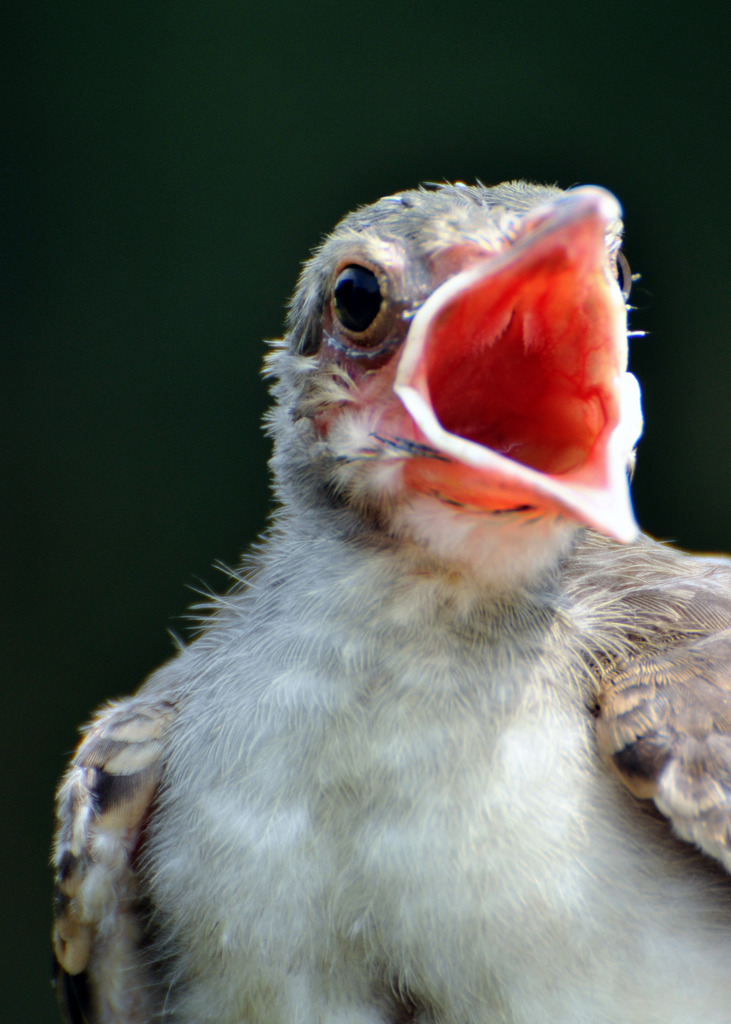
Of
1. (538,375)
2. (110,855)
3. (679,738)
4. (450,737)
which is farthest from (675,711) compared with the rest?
(110,855)

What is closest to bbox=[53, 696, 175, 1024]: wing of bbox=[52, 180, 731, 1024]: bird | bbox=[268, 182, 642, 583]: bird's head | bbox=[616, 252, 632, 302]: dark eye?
bbox=[52, 180, 731, 1024]: bird

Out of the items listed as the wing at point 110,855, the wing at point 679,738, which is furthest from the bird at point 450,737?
the wing at point 110,855

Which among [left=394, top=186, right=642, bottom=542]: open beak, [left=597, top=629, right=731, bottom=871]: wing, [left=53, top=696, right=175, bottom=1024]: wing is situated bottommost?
[left=53, top=696, right=175, bottom=1024]: wing

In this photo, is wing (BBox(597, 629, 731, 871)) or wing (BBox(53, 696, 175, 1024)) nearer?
wing (BBox(597, 629, 731, 871))

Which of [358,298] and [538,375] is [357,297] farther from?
[538,375]

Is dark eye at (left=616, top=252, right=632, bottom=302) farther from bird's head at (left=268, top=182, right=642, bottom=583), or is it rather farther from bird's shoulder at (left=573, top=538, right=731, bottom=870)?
bird's shoulder at (left=573, top=538, right=731, bottom=870)

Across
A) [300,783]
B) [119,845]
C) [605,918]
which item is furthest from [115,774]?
[605,918]
